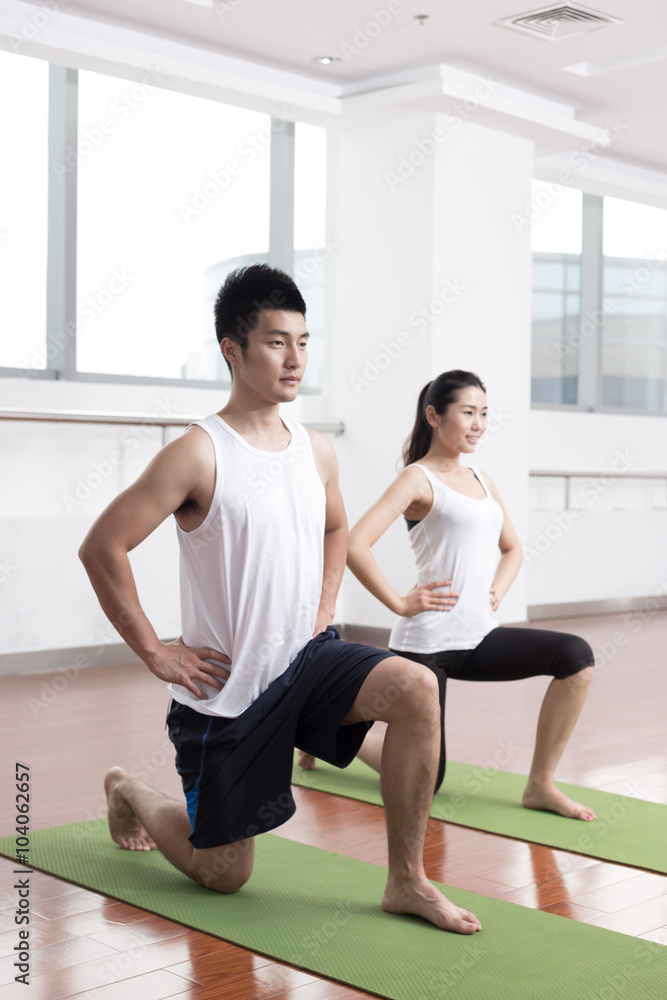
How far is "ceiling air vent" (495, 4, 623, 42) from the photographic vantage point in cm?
472

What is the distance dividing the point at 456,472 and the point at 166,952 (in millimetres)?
1558

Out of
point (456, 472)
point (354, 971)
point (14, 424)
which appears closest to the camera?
point (354, 971)

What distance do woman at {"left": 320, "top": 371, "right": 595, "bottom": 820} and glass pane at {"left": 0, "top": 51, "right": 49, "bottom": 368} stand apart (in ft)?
8.06

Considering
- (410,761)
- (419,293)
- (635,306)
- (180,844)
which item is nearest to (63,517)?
(419,293)

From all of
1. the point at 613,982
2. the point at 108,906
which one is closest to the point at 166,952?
the point at 108,906

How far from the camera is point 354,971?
1.90 metres

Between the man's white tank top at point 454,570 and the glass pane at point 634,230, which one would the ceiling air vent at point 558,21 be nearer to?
the man's white tank top at point 454,570

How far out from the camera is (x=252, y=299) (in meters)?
2.20

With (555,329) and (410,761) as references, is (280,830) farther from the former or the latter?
(555,329)

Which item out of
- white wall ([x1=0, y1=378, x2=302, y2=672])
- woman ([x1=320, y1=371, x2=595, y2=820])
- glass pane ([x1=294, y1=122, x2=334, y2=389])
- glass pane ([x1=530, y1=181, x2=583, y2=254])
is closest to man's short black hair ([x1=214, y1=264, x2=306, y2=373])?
woman ([x1=320, y1=371, x2=595, y2=820])

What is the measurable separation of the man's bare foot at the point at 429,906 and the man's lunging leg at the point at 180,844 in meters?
0.30

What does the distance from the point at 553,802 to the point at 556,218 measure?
5368mm

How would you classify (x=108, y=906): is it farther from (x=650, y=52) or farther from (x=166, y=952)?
(x=650, y=52)

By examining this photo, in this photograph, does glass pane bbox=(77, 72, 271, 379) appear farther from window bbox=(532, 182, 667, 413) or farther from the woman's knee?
the woman's knee
